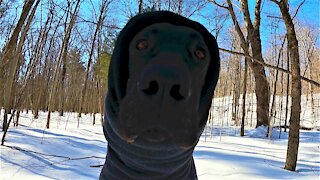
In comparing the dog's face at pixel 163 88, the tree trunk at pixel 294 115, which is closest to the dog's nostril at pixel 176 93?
the dog's face at pixel 163 88

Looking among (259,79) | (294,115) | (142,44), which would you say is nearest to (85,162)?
(294,115)

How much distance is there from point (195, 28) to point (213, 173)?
321 cm

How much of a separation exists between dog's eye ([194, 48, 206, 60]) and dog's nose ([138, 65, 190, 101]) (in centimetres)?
7

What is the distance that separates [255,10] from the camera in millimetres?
8898

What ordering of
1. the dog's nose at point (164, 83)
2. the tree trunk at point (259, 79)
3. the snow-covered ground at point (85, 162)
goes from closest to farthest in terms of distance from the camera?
1. the dog's nose at point (164, 83)
2. the snow-covered ground at point (85, 162)
3. the tree trunk at point (259, 79)

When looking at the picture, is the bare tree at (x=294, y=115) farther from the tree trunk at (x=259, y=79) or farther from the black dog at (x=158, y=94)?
the tree trunk at (x=259, y=79)

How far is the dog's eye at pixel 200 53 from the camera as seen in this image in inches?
20.6

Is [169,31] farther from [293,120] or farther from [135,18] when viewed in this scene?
[293,120]

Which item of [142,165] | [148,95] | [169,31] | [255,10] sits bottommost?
[142,165]

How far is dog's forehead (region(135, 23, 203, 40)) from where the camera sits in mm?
→ 506

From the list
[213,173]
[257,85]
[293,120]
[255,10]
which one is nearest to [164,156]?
[213,173]

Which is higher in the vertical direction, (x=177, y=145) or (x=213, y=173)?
(x=177, y=145)

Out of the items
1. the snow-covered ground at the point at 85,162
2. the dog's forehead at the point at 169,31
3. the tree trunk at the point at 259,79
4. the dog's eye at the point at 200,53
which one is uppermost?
the tree trunk at the point at 259,79

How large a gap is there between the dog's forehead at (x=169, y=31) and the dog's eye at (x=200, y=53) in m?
0.02
